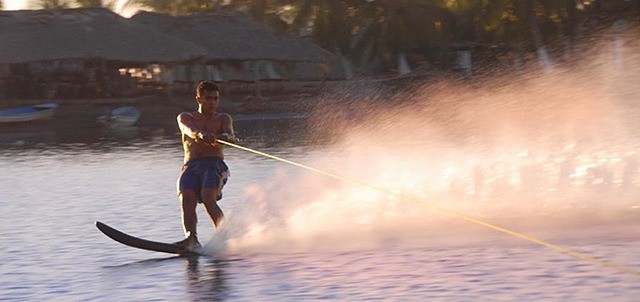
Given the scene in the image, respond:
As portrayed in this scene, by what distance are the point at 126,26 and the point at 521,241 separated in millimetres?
43894

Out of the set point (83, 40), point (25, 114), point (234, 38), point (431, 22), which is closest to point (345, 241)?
point (25, 114)

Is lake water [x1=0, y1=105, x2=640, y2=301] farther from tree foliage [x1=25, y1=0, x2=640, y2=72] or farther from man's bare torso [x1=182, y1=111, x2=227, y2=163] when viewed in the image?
tree foliage [x1=25, y1=0, x2=640, y2=72]

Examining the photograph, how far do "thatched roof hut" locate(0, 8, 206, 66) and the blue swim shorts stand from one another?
39.8m

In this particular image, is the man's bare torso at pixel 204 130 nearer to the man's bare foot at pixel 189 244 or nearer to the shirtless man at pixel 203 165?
the shirtless man at pixel 203 165

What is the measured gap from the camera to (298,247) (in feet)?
40.8

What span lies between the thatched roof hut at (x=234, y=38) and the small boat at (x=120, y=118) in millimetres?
6504

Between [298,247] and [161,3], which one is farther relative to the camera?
[161,3]

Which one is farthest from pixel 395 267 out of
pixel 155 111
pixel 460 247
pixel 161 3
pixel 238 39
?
pixel 161 3

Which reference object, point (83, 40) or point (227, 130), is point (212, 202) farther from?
point (83, 40)

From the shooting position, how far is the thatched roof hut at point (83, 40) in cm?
5169

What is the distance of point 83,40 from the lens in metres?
52.8

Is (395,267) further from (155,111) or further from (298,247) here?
(155,111)

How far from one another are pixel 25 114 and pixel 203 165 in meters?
37.2

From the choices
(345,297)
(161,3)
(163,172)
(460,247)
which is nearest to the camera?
(345,297)
